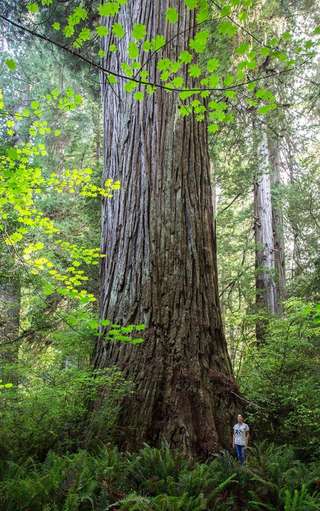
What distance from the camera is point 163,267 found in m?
4.26

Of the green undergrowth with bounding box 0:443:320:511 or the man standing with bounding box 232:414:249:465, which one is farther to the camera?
the man standing with bounding box 232:414:249:465

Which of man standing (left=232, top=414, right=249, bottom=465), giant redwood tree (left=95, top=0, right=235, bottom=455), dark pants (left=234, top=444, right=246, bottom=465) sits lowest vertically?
dark pants (left=234, top=444, right=246, bottom=465)

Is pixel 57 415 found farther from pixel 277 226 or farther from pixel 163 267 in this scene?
pixel 277 226

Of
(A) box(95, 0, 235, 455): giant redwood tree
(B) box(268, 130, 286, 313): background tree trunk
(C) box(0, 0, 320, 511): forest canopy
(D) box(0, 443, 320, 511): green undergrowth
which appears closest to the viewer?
(D) box(0, 443, 320, 511): green undergrowth

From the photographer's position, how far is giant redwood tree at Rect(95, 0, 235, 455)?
148 inches

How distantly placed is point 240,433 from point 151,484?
1236mm

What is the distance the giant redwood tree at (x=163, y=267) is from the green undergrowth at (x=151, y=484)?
0.45m

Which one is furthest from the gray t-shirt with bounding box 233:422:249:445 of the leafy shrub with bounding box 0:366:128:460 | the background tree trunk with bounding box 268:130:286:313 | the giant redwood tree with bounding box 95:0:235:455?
the background tree trunk with bounding box 268:130:286:313

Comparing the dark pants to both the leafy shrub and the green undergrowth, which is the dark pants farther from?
the leafy shrub

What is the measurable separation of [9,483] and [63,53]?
9656mm

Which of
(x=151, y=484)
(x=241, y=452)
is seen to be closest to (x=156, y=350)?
(x=241, y=452)

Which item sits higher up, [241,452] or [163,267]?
[163,267]

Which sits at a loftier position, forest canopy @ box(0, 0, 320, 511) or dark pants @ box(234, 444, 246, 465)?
forest canopy @ box(0, 0, 320, 511)

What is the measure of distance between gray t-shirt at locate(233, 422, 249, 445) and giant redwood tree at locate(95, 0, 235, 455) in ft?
0.56
